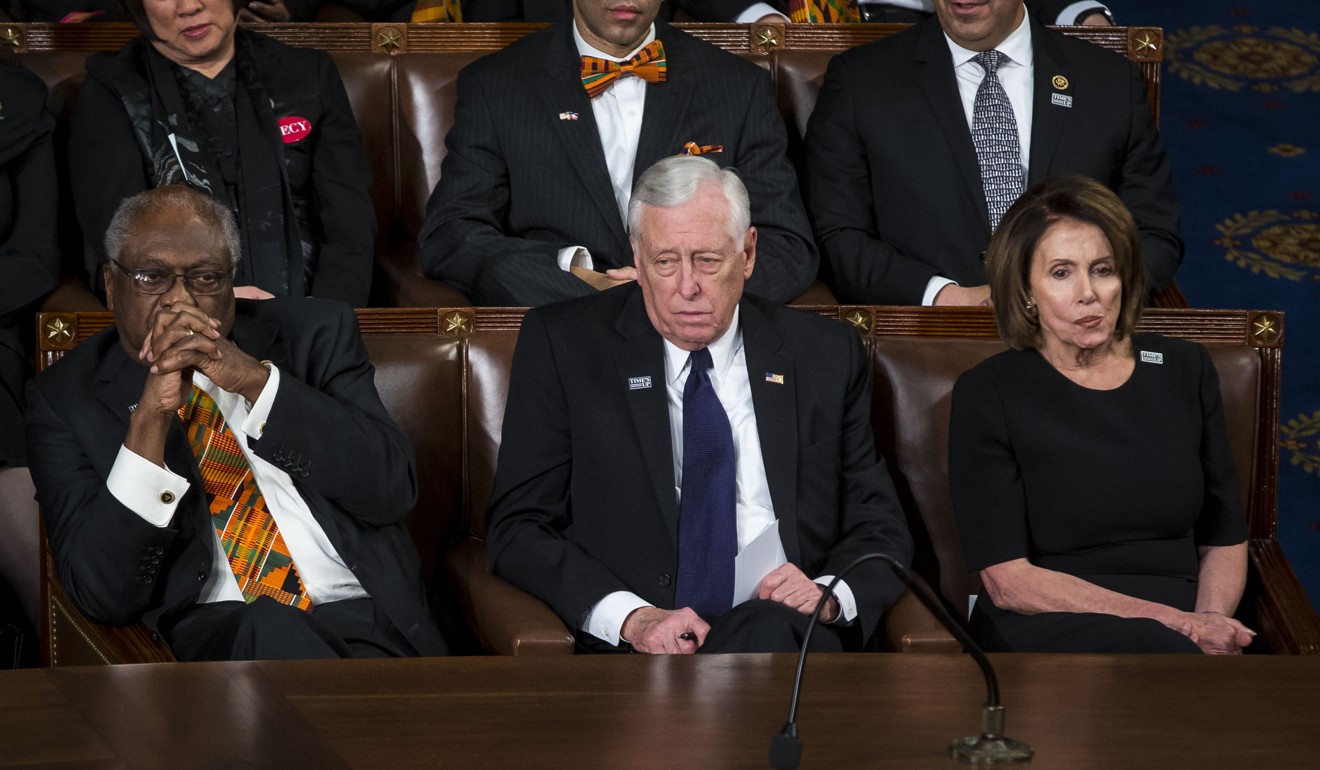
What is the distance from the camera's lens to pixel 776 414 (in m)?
2.47

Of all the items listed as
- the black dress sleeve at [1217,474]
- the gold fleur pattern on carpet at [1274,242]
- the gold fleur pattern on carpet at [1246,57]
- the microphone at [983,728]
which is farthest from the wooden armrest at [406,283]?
the gold fleur pattern on carpet at [1246,57]

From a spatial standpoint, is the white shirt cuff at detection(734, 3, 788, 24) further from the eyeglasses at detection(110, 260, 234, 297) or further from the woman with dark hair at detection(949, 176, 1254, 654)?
the eyeglasses at detection(110, 260, 234, 297)

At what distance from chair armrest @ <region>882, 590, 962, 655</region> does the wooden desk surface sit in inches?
16.1

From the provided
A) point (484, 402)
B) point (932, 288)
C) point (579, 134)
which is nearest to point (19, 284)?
point (484, 402)

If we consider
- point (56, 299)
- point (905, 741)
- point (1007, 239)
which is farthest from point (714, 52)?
point (905, 741)

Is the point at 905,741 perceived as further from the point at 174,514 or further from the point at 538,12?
the point at 538,12

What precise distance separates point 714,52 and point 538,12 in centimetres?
64

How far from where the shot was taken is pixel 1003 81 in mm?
3314

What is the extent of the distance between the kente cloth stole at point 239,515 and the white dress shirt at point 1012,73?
1591mm

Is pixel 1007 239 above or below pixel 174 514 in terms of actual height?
above

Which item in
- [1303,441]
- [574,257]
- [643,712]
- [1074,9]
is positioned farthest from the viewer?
[1074,9]

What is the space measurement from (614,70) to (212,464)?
3.94 ft

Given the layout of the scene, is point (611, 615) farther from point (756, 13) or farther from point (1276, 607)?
point (756, 13)

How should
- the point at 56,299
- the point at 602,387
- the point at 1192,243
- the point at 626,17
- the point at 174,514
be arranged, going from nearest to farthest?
the point at 174,514 → the point at 602,387 → the point at 56,299 → the point at 626,17 → the point at 1192,243
